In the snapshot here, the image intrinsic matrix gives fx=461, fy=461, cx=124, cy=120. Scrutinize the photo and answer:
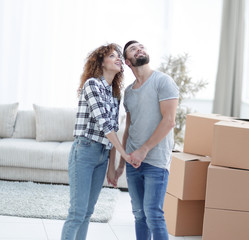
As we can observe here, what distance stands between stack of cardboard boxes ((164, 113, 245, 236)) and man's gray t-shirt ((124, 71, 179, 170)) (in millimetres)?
781

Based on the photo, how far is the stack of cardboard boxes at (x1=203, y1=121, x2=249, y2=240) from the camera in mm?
2762

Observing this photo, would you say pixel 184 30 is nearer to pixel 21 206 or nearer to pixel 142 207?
pixel 21 206

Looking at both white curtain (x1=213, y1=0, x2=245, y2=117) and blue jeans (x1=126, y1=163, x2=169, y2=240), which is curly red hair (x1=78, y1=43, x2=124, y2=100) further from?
white curtain (x1=213, y1=0, x2=245, y2=117)

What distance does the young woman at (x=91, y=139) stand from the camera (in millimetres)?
2195

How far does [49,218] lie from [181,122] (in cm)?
198

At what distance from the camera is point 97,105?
2.17m

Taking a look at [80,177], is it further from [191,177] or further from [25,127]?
[25,127]

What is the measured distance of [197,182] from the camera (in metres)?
3.07

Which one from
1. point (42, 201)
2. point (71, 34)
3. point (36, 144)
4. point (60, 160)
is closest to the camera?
point (42, 201)

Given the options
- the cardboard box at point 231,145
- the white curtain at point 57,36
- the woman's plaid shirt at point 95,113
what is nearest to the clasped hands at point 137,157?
the woman's plaid shirt at point 95,113

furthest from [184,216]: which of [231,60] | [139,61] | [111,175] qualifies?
[231,60]

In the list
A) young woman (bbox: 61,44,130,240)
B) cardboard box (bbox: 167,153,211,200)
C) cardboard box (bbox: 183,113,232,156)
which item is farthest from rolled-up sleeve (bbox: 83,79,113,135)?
cardboard box (bbox: 183,113,232,156)

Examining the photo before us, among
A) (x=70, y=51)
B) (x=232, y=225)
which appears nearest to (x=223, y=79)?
(x=70, y=51)

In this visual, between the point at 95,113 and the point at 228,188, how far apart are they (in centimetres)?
111
